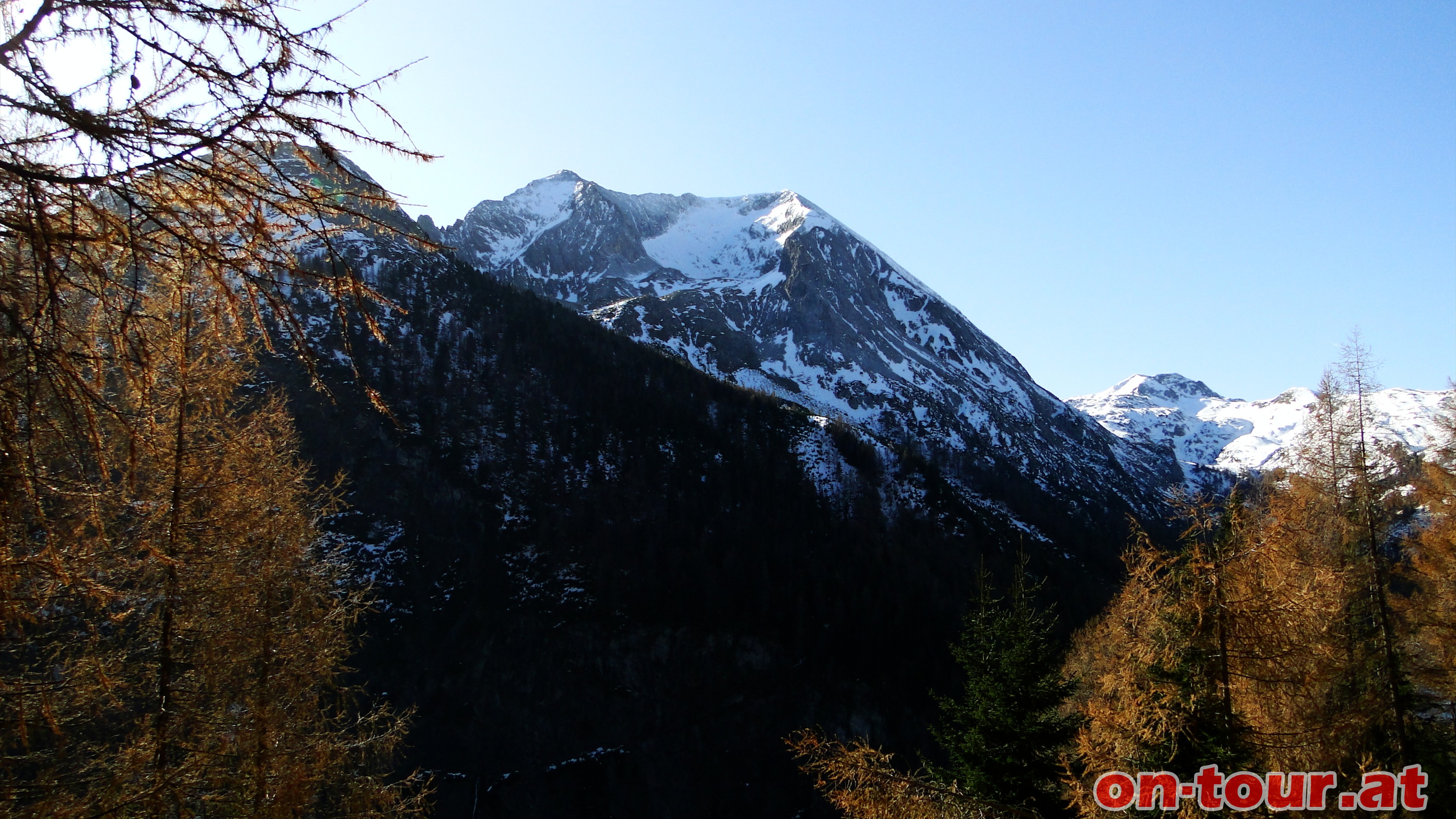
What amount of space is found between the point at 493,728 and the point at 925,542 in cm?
4471

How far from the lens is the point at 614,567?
194 feet

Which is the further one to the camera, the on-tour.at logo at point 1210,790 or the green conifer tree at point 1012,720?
the green conifer tree at point 1012,720

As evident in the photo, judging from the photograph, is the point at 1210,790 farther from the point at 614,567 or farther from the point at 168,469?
the point at 614,567

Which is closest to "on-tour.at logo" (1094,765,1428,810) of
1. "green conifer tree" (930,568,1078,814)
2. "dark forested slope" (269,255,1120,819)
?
"green conifer tree" (930,568,1078,814)

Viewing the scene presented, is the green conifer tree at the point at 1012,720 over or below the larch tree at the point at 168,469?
below

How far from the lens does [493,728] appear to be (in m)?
44.1

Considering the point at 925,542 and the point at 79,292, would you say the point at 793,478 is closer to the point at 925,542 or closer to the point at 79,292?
the point at 925,542

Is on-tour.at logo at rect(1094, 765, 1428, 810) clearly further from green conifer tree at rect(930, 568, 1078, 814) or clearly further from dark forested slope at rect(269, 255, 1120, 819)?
dark forested slope at rect(269, 255, 1120, 819)

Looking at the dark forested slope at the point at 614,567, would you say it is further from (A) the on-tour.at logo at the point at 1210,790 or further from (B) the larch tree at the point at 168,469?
(B) the larch tree at the point at 168,469

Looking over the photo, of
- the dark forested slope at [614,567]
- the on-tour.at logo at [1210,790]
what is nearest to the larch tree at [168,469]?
the on-tour.at logo at [1210,790]

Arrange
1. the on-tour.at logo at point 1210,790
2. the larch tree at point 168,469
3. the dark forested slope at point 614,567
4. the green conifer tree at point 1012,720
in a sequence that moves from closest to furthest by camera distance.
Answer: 1. the larch tree at point 168,469
2. the on-tour.at logo at point 1210,790
3. the green conifer tree at point 1012,720
4. the dark forested slope at point 614,567

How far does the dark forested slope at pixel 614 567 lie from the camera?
1732 inches

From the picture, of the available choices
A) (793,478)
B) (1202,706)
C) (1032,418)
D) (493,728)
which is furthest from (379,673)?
(1032,418)

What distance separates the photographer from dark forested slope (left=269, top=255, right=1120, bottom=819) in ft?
144
